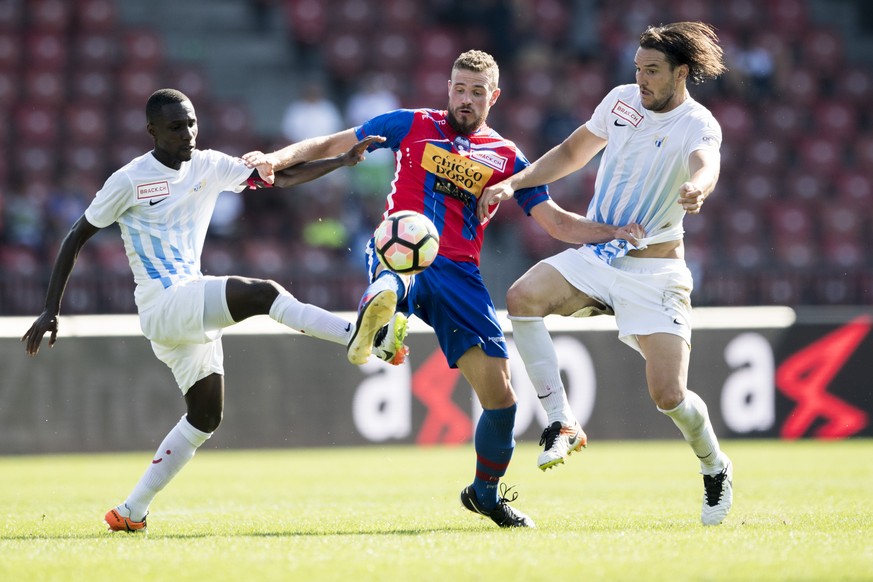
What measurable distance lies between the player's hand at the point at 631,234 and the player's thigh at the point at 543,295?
0.38m

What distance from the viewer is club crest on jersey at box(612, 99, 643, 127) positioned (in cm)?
705

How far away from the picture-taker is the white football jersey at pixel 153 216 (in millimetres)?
6645

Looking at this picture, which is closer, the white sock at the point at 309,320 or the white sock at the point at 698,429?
the white sock at the point at 309,320

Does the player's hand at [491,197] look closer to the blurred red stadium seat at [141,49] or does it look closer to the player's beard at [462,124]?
the player's beard at [462,124]

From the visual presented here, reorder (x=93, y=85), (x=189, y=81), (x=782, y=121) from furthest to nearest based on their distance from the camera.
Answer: (x=782, y=121) < (x=189, y=81) < (x=93, y=85)

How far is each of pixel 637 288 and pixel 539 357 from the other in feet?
2.13

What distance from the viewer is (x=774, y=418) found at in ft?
43.5

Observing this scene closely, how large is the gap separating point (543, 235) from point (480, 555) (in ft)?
35.7

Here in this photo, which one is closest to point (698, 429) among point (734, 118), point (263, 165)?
point (263, 165)

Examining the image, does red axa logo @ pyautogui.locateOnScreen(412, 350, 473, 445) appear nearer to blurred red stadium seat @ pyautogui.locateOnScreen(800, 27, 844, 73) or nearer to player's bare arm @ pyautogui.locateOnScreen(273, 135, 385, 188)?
player's bare arm @ pyautogui.locateOnScreen(273, 135, 385, 188)

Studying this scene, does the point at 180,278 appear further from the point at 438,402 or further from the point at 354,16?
the point at 354,16

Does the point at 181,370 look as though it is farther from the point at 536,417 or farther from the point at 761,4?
the point at 761,4

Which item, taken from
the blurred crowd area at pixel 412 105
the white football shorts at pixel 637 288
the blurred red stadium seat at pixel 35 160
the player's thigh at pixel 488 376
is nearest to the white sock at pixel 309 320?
the player's thigh at pixel 488 376

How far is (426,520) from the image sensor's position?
725cm
